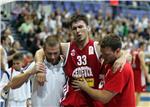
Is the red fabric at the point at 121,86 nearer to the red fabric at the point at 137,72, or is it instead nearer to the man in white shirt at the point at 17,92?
the man in white shirt at the point at 17,92

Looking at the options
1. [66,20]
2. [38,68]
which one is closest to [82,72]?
[38,68]

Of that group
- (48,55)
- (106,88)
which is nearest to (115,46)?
(106,88)

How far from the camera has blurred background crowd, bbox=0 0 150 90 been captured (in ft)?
62.1

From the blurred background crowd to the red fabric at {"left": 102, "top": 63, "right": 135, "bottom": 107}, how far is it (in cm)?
1204

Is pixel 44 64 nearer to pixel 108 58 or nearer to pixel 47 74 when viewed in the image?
pixel 47 74

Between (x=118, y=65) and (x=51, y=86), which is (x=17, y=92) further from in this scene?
(x=118, y=65)

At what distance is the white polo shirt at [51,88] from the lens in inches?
207

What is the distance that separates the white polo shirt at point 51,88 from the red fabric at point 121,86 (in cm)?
61


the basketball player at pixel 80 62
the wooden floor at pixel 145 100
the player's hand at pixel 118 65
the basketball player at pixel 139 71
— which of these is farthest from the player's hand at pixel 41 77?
the wooden floor at pixel 145 100

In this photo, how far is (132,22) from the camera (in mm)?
23703

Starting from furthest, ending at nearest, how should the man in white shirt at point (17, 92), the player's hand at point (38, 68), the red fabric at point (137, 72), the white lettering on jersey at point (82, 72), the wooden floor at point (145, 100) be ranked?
1. the wooden floor at point (145, 100)
2. the red fabric at point (137, 72)
3. the man in white shirt at point (17, 92)
4. the white lettering on jersey at point (82, 72)
5. the player's hand at point (38, 68)

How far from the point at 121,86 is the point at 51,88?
2.96ft

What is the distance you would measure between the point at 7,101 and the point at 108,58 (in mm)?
2459

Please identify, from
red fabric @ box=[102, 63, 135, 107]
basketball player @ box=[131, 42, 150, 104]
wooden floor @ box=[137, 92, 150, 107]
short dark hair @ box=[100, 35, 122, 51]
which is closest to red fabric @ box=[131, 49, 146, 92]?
basketball player @ box=[131, 42, 150, 104]
